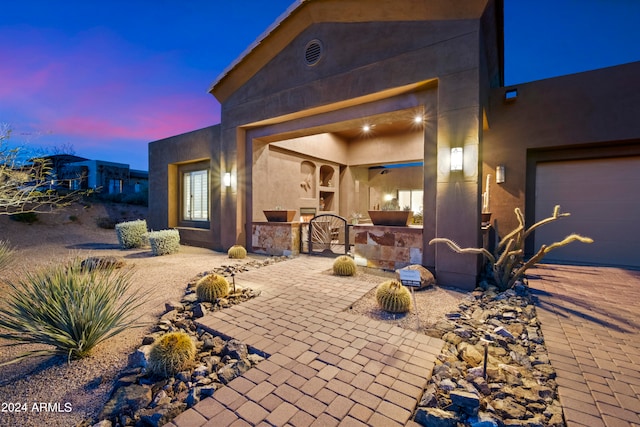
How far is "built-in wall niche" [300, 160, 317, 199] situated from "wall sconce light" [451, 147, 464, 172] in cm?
676

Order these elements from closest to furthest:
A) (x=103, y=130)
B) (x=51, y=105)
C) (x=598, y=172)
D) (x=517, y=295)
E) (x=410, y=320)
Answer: (x=410, y=320) < (x=517, y=295) < (x=598, y=172) < (x=51, y=105) < (x=103, y=130)

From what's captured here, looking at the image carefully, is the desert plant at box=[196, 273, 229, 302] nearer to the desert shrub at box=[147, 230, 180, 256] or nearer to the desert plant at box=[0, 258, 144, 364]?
the desert plant at box=[0, 258, 144, 364]

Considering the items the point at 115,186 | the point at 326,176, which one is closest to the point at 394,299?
the point at 326,176

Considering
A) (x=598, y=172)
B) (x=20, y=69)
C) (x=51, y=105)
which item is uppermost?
(x=51, y=105)

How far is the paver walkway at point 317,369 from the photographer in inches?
72.7

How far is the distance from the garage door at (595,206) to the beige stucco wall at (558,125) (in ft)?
1.03

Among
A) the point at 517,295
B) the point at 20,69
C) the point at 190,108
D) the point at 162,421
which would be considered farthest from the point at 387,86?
the point at 190,108

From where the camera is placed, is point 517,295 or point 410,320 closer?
point 410,320

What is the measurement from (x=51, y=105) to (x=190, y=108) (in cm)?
1177

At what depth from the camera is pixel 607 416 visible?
1.84m

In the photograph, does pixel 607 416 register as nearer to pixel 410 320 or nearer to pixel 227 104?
pixel 410 320

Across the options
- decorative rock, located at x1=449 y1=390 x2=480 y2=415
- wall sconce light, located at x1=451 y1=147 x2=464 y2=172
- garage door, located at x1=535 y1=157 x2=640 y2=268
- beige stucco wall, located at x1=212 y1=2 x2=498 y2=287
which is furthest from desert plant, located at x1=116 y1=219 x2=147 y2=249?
garage door, located at x1=535 y1=157 x2=640 y2=268

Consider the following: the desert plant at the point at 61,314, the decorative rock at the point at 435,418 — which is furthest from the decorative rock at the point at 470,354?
the desert plant at the point at 61,314

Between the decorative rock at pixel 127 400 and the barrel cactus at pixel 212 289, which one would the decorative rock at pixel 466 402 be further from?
the barrel cactus at pixel 212 289
